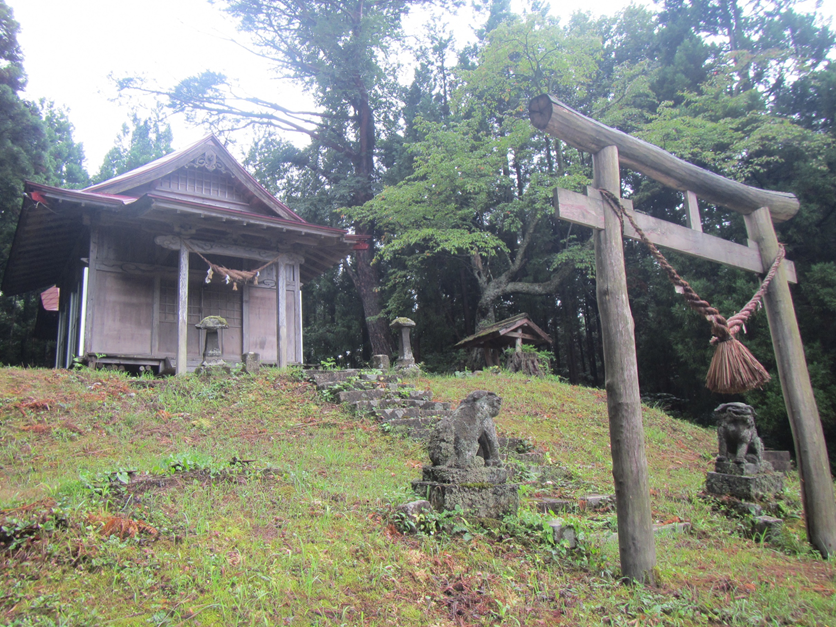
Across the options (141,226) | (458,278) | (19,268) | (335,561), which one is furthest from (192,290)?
(458,278)

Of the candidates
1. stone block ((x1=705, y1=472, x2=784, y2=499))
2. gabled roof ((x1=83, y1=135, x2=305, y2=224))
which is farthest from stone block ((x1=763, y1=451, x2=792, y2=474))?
gabled roof ((x1=83, y1=135, x2=305, y2=224))

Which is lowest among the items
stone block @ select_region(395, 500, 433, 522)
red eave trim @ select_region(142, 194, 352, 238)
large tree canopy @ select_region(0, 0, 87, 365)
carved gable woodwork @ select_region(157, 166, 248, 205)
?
stone block @ select_region(395, 500, 433, 522)

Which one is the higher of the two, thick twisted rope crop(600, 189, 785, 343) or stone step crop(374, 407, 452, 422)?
thick twisted rope crop(600, 189, 785, 343)

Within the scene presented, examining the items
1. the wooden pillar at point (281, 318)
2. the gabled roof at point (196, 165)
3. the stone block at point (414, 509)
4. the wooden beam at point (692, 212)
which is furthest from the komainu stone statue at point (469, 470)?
the gabled roof at point (196, 165)

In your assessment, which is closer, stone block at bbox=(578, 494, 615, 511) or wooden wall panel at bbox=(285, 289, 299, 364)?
stone block at bbox=(578, 494, 615, 511)

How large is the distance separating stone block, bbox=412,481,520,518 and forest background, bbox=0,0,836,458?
10931mm

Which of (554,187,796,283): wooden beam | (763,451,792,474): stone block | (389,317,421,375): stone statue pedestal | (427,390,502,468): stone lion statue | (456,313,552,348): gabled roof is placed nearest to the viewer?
(554,187,796,283): wooden beam

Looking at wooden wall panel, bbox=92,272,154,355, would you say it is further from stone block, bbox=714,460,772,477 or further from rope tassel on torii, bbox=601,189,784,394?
stone block, bbox=714,460,772,477

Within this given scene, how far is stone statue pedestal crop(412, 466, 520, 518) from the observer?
177 inches

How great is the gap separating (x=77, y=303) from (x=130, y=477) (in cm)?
1061

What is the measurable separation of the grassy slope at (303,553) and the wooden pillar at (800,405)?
395mm

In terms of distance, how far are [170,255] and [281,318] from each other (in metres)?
2.98

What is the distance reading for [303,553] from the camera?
11.8 feet

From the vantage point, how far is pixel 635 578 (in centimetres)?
372
